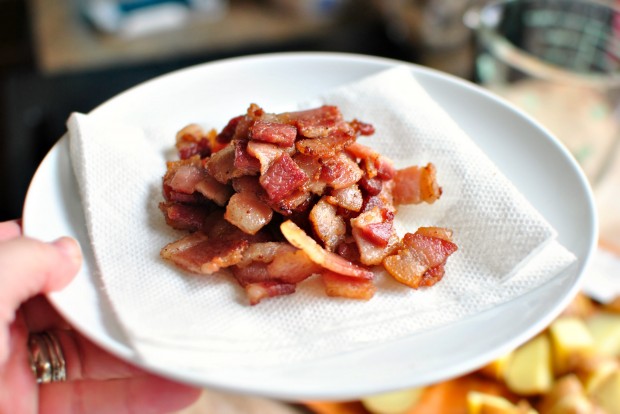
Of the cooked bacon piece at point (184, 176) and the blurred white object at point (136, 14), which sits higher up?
the cooked bacon piece at point (184, 176)

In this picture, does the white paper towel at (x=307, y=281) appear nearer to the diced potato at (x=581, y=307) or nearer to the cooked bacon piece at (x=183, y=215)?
the cooked bacon piece at (x=183, y=215)

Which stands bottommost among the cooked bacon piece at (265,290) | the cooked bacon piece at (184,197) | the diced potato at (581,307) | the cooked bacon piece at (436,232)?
the diced potato at (581,307)

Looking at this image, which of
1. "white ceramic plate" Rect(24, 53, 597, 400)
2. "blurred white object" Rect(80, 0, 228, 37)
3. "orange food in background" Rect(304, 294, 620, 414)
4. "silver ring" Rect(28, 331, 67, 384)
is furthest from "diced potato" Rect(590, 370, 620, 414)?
"blurred white object" Rect(80, 0, 228, 37)

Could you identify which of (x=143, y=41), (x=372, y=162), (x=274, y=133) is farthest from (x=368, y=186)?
(x=143, y=41)

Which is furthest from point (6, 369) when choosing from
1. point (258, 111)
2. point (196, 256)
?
point (258, 111)

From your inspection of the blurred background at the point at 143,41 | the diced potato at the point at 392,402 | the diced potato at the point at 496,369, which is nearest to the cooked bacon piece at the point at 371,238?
the diced potato at the point at 392,402

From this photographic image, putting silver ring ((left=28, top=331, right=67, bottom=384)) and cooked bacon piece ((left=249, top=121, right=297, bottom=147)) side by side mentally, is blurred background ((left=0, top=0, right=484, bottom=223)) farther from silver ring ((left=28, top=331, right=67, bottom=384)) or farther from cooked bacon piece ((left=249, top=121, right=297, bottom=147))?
cooked bacon piece ((left=249, top=121, right=297, bottom=147))
